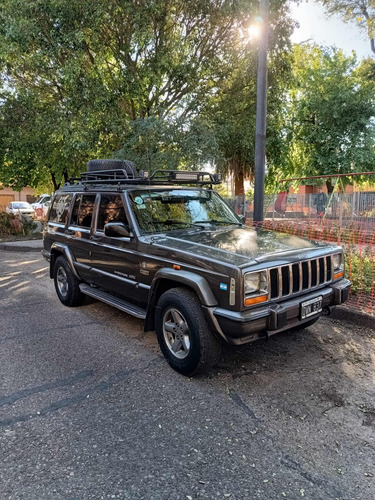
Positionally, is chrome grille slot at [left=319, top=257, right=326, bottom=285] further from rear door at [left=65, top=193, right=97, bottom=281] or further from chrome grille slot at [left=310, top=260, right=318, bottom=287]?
rear door at [left=65, top=193, right=97, bottom=281]

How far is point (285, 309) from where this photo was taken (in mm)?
3416

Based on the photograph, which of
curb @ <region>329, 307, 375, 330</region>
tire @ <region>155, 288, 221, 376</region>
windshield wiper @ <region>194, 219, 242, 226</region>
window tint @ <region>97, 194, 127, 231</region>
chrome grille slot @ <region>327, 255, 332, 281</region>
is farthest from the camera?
curb @ <region>329, 307, 375, 330</region>

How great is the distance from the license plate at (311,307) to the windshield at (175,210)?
1.70 m

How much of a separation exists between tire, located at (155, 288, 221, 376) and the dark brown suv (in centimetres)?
1

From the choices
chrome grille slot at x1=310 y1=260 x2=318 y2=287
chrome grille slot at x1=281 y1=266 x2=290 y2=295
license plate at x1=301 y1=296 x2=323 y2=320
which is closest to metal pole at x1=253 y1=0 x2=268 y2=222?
chrome grille slot at x1=310 y1=260 x2=318 y2=287

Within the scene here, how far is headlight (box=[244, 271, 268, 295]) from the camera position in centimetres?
329

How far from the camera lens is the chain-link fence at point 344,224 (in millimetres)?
5891

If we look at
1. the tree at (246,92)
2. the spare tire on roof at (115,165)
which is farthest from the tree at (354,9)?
the spare tire on roof at (115,165)

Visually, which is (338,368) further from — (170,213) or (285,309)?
(170,213)

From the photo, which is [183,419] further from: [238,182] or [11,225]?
[238,182]

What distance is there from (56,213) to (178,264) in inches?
140

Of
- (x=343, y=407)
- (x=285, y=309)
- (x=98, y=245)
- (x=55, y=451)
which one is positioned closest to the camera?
(x=55, y=451)

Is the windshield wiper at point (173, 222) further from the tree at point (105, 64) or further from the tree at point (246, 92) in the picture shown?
the tree at point (246, 92)

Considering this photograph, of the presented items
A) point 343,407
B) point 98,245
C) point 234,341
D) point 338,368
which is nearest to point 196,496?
point 234,341
